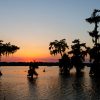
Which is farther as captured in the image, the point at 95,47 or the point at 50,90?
the point at 95,47

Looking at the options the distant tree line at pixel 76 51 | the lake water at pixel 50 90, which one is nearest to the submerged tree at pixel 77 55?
the distant tree line at pixel 76 51

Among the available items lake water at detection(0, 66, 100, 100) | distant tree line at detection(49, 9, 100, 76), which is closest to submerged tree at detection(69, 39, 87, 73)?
distant tree line at detection(49, 9, 100, 76)

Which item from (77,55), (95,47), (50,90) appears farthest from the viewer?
(77,55)

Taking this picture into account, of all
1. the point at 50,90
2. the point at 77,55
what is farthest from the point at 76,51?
the point at 50,90

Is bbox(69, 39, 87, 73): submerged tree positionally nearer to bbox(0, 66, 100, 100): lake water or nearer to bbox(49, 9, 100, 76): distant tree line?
bbox(49, 9, 100, 76): distant tree line

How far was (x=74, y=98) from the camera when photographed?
5031cm

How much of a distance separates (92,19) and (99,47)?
7.95 meters

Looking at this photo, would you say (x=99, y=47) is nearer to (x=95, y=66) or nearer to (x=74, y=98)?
(x=95, y=66)

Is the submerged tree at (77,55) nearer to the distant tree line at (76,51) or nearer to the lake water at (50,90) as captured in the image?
the distant tree line at (76,51)

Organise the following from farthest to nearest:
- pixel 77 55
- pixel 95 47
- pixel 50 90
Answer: pixel 77 55, pixel 95 47, pixel 50 90

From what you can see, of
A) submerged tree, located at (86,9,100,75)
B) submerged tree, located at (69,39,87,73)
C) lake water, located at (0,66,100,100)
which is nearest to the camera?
lake water, located at (0,66,100,100)

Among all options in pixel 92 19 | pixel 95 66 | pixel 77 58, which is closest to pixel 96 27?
pixel 92 19

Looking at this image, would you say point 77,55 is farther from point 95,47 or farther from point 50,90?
point 50,90

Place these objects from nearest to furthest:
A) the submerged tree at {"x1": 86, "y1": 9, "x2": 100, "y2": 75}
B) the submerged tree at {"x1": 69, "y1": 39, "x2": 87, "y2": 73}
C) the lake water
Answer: the lake water
the submerged tree at {"x1": 86, "y1": 9, "x2": 100, "y2": 75}
the submerged tree at {"x1": 69, "y1": 39, "x2": 87, "y2": 73}
